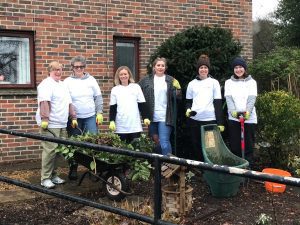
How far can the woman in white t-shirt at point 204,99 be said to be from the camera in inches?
249

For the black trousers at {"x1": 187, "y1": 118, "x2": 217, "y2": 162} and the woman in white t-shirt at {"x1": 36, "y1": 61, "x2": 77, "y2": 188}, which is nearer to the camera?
the woman in white t-shirt at {"x1": 36, "y1": 61, "x2": 77, "y2": 188}

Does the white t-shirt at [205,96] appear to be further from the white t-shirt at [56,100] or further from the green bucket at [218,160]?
the white t-shirt at [56,100]

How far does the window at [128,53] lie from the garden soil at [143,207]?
9.90 feet

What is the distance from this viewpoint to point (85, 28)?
8.36m

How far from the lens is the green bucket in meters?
5.49

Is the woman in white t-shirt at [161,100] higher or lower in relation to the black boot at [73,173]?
higher

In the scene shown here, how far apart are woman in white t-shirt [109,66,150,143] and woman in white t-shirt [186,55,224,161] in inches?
26.9

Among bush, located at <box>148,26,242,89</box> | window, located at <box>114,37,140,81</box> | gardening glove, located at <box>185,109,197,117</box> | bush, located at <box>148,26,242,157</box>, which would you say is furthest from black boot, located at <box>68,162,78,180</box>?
window, located at <box>114,37,140,81</box>

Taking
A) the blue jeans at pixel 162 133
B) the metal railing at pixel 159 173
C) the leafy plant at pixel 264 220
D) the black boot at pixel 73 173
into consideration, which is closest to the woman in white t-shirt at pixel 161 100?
the blue jeans at pixel 162 133

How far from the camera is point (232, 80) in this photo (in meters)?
6.27

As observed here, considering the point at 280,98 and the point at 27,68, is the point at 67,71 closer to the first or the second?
the point at 27,68

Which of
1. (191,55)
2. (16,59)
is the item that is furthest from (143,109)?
(16,59)

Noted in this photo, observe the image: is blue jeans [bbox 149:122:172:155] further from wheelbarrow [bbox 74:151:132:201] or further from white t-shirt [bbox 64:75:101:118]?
wheelbarrow [bbox 74:151:132:201]

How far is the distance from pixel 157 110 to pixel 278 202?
→ 2000 millimetres
